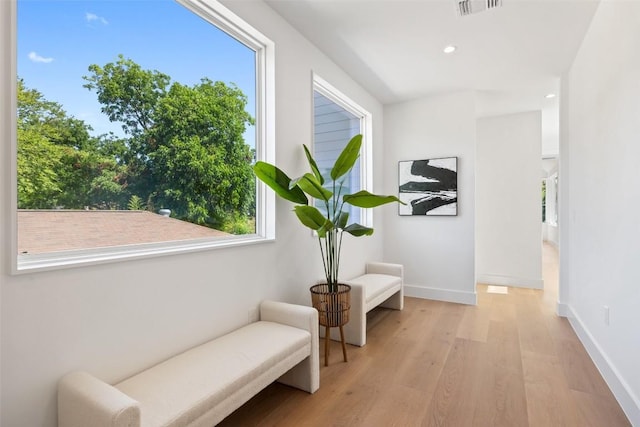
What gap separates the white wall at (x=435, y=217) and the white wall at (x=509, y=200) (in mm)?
1330

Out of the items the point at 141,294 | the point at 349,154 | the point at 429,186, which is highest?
the point at 349,154

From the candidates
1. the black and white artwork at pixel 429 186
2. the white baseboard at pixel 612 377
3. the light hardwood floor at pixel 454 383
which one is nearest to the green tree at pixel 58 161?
the light hardwood floor at pixel 454 383

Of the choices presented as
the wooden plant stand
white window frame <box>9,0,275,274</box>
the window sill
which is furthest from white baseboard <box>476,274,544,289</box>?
the window sill

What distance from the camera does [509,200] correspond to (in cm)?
525

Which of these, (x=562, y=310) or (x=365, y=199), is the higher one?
(x=365, y=199)

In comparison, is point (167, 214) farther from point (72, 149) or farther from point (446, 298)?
point (446, 298)

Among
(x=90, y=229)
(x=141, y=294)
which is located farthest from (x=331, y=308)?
(x=90, y=229)

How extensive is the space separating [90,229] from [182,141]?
0.77 m

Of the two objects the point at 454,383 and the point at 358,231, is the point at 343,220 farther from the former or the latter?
the point at 454,383

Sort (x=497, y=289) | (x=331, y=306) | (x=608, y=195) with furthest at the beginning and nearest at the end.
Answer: (x=497, y=289) → (x=331, y=306) → (x=608, y=195)

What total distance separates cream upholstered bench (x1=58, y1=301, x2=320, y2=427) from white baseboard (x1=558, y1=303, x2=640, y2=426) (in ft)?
6.04

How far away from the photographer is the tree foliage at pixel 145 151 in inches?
60.2

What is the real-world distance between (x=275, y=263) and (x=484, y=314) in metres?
2.72

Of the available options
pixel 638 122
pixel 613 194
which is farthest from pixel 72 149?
pixel 613 194
